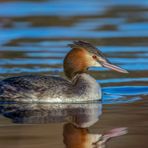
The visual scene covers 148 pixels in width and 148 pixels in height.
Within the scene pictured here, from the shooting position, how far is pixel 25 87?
48.5 ft

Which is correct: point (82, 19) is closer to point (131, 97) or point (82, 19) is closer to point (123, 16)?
point (123, 16)

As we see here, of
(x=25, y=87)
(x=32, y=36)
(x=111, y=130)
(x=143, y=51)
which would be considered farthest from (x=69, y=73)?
(x=32, y=36)

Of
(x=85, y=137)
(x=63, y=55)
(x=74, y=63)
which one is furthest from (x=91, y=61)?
(x=63, y=55)

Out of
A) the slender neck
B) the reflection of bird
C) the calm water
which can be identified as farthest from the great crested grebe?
the reflection of bird

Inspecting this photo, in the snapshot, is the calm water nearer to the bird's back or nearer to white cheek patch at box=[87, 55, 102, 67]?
the bird's back

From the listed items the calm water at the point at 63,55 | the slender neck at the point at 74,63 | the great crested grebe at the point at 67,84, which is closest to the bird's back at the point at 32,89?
the great crested grebe at the point at 67,84

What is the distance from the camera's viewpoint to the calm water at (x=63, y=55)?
12.3 m

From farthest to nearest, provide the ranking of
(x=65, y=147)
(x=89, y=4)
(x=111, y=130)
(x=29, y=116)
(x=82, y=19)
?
1. (x=89, y=4)
2. (x=82, y=19)
3. (x=29, y=116)
4. (x=111, y=130)
5. (x=65, y=147)

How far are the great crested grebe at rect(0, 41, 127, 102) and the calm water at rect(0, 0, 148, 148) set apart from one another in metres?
0.19

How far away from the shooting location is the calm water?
12.3 metres

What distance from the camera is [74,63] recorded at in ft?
49.3

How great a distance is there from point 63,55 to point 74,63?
5.90 metres

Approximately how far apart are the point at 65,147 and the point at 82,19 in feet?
57.9

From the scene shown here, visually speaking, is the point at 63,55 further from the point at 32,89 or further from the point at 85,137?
the point at 85,137
